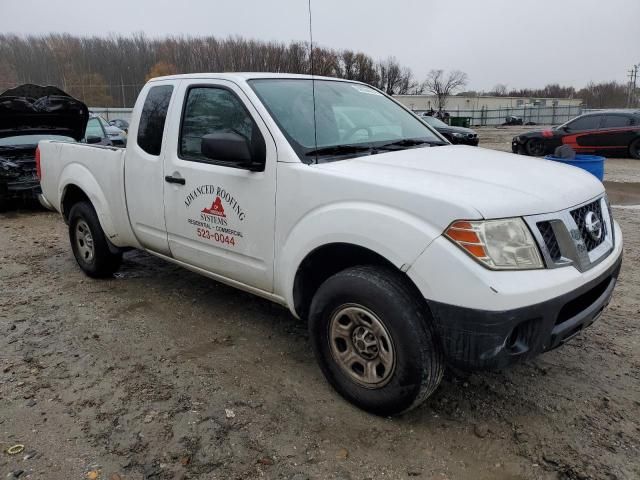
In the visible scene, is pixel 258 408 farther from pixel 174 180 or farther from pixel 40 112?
pixel 40 112

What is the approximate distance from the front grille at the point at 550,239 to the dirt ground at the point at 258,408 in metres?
0.97

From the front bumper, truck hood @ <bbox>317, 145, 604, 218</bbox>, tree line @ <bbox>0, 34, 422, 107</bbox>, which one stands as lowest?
the front bumper

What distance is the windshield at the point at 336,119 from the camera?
317cm

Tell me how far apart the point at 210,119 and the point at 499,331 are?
244cm

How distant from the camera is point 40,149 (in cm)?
554

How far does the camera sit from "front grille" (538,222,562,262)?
7.90 ft

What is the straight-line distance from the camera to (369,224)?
2570mm

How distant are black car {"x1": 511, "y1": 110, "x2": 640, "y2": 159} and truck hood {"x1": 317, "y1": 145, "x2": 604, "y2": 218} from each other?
1426 centimetres

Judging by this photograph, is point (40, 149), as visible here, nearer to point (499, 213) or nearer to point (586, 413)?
point (499, 213)

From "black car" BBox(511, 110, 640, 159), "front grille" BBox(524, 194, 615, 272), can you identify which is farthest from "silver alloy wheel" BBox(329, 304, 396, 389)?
"black car" BBox(511, 110, 640, 159)

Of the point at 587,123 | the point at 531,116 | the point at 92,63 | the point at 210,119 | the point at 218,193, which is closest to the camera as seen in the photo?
the point at 218,193

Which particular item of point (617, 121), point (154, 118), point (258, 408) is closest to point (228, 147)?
point (154, 118)

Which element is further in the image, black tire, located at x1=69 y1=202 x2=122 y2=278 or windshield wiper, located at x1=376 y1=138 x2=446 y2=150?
black tire, located at x1=69 y1=202 x2=122 y2=278

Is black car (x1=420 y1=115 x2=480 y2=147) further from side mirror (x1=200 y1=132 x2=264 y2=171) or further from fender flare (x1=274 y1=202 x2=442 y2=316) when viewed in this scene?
fender flare (x1=274 y1=202 x2=442 y2=316)
